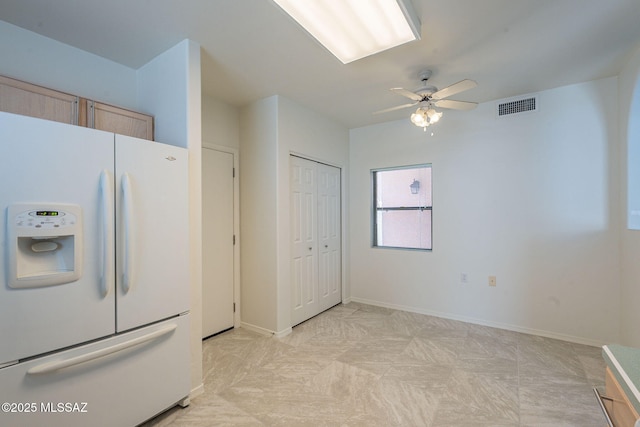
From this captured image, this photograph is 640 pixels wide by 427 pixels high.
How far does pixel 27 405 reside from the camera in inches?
51.7

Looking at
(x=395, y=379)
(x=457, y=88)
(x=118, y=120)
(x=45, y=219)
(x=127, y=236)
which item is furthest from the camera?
(x=395, y=379)

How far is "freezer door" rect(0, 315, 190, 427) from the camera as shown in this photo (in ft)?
4.30

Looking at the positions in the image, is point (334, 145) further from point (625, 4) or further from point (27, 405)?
point (27, 405)

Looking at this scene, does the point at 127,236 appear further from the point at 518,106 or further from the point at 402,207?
the point at 518,106

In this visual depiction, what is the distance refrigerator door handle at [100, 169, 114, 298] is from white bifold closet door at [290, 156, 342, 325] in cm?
194

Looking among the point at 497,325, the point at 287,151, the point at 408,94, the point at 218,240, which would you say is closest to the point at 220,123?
the point at 287,151

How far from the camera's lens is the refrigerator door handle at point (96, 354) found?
1337mm

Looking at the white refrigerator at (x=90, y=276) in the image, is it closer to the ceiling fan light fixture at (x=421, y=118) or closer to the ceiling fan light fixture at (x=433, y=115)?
the ceiling fan light fixture at (x=421, y=118)

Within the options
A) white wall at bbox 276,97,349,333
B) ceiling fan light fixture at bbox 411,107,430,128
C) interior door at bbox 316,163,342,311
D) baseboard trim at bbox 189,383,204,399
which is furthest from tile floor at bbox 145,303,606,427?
ceiling fan light fixture at bbox 411,107,430,128

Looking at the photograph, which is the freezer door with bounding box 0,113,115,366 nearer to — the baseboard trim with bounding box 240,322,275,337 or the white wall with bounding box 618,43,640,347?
the baseboard trim with bounding box 240,322,275,337

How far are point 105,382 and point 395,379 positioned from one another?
1.97 meters

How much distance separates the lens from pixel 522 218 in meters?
3.09

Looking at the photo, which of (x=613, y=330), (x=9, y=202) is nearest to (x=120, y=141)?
(x=9, y=202)

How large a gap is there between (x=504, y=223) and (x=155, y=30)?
3725 mm
